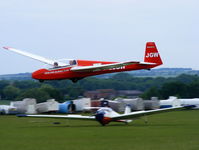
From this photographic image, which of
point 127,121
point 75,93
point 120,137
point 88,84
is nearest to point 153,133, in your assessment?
point 120,137

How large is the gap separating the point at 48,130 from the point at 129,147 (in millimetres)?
12088

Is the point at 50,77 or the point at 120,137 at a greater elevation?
the point at 50,77

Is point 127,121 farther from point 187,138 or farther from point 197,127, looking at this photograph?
point 187,138

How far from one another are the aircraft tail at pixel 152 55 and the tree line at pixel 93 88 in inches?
2215

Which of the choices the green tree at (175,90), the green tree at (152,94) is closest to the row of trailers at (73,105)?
the green tree at (175,90)

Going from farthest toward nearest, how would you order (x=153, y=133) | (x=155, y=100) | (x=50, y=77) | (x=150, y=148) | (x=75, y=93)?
(x=75, y=93) < (x=155, y=100) < (x=50, y=77) < (x=153, y=133) < (x=150, y=148)

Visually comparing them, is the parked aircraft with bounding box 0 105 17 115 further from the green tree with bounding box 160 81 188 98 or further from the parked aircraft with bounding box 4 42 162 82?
the green tree with bounding box 160 81 188 98

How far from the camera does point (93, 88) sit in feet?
406

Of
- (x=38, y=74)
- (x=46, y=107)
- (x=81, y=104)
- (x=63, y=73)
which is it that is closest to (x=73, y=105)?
(x=81, y=104)

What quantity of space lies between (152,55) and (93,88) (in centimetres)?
8151

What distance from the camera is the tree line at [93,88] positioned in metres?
105

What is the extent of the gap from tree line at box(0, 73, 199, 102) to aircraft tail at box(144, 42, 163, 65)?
56.3 meters

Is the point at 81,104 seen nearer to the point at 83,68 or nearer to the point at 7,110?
the point at 7,110

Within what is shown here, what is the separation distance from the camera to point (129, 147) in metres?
28.1
